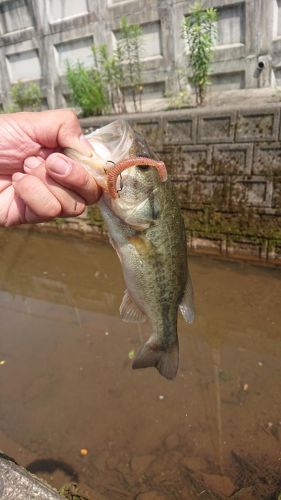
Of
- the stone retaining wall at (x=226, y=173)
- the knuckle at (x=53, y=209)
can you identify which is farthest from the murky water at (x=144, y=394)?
the knuckle at (x=53, y=209)

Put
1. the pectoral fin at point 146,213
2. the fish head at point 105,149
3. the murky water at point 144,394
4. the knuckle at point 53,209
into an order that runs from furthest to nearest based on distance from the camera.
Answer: the murky water at point 144,394 → the knuckle at point 53,209 → the pectoral fin at point 146,213 → the fish head at point 105,149

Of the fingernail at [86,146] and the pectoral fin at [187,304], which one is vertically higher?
the fingernail at [86,146]

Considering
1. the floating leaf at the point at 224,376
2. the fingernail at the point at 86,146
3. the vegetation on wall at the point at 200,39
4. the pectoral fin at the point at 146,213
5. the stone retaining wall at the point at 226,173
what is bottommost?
the floating leaf at the point at 224,376

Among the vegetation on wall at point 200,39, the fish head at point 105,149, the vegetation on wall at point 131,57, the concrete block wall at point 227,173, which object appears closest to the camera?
the fish head at point 105,149

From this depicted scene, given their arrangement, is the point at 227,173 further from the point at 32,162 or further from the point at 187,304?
the point at 32,162

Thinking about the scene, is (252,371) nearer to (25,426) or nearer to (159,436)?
(159,436)

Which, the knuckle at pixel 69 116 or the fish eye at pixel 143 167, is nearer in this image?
the fish eye at pixel 143 167

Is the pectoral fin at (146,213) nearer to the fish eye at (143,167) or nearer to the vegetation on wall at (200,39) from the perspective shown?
the fish eye at (143,167)
